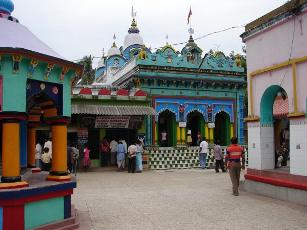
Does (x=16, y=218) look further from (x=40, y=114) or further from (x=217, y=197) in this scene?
(x=217, y=197)

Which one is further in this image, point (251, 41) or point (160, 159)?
point (160, 159)

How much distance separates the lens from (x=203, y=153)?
19.3 metres

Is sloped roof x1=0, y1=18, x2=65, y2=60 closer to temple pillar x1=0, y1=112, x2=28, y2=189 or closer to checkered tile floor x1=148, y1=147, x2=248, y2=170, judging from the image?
temple pillar x1=0, y1=112, x2=28, y2=189

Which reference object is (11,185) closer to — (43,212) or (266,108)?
(43,212)

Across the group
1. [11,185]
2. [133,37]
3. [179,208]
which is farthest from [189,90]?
[11,185]

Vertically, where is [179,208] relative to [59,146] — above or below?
below

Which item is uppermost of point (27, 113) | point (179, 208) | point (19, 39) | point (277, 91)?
point (19, 39)

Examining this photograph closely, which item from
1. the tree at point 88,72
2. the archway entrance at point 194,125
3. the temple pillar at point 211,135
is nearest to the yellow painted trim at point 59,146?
the temple pillar at point 211,135

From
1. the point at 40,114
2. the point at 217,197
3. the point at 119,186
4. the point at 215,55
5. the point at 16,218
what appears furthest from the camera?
the point at 215,55

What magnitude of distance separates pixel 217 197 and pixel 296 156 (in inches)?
86.4

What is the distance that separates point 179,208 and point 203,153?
34.6 ft

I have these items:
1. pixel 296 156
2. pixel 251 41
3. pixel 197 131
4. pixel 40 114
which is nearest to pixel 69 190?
pixel 40 114

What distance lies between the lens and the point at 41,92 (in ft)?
22.7

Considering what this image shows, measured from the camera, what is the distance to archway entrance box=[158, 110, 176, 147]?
22.0m
